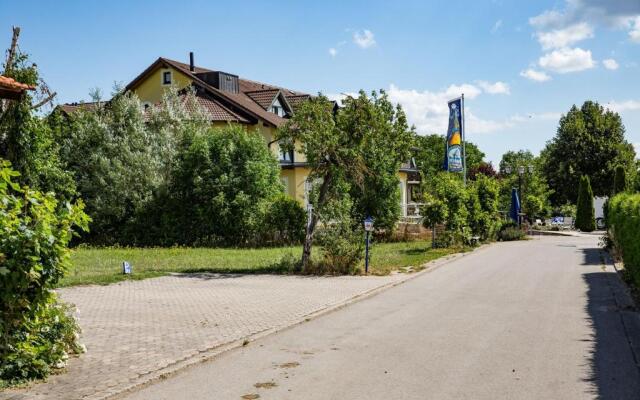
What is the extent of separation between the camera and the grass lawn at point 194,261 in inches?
690

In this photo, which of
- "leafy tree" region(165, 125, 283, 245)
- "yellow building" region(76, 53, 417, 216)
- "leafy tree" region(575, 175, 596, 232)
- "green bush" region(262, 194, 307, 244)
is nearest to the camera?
"leafy tree" region(165, 125, 283, 245)

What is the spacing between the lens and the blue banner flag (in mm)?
32250

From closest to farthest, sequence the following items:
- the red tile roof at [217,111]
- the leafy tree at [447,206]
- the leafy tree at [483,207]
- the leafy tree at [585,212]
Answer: the leafy tree at [447,206] → the leafy tree at [483,207] → the red tile roof at [217,111] → the leafy tree at [585,212]

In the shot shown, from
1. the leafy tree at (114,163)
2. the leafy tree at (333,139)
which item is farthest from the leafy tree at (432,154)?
the leafy tree at (333,139)

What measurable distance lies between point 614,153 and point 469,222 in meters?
33.6

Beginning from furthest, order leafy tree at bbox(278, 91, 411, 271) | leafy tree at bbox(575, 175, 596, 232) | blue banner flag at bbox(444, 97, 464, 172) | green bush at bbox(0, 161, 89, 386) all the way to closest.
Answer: leafy tree at bbox(575, 175, 596, 232), blue banner flag at bbox(444, 97, 464, 172), leafy tree at bbox(278, 91, 411, 271), green bush at bbox(0, 161, 89, 386)

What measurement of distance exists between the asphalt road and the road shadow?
0.01 meters

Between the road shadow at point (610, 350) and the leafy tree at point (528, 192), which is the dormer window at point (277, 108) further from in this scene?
the road shadow at point (610, 350)

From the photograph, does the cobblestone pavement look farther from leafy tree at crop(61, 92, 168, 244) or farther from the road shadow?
leafy tree at crop(61, 92, 168, 244)

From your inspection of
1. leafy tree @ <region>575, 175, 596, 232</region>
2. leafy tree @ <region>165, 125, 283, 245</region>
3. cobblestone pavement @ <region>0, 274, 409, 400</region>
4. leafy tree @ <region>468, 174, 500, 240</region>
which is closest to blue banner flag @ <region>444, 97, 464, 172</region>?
leafy tree @ <region>468, 174, 500, 240</region>

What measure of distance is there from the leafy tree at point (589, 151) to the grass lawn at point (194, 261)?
1385 inches

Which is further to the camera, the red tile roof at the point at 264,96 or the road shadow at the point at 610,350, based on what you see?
the red tile roof at the point at 264,96

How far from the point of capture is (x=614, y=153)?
56.1 metres

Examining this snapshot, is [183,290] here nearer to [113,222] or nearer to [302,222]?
[302,222]
